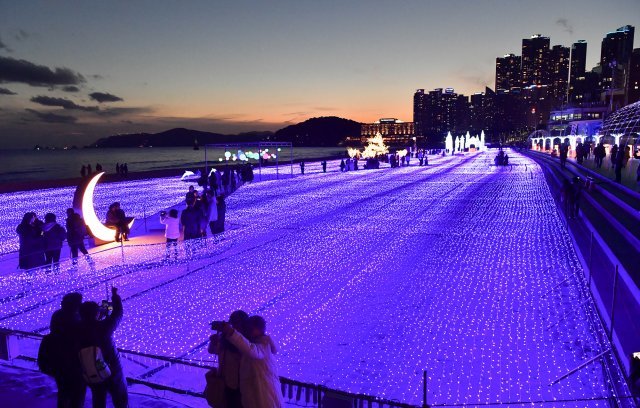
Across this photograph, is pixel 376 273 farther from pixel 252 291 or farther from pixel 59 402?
pixel 59 402

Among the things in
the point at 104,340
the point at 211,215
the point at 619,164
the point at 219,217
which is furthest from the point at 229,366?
the point at 619,164

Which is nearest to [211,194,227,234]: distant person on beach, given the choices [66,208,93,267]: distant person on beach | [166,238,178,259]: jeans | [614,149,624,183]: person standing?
[166,238,178,259]: jeans

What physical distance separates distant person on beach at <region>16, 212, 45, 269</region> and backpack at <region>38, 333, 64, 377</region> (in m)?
6.31

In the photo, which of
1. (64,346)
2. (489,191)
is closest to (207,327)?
(64,346)

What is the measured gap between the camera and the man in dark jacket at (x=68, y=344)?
3508 mm

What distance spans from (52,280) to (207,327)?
3952mm

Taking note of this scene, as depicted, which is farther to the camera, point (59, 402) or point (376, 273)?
point (376, 273)

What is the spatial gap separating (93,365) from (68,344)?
0.24m

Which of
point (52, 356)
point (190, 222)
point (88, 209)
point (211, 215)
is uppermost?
point (88, 209)

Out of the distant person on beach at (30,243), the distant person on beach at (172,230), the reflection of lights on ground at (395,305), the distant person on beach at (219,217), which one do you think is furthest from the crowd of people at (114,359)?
the distant person on beach at (219,217)

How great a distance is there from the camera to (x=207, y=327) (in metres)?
6.52

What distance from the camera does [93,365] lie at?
11.5 ft

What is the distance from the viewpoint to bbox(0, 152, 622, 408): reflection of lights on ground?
16.8ft

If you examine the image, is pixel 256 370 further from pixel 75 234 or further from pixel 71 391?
pixel 75 234
